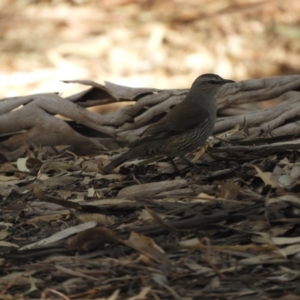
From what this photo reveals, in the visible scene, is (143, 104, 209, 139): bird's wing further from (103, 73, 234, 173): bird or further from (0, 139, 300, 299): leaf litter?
(0, 139, 300, 299): leaf litter

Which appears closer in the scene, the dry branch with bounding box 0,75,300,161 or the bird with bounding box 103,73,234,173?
the bird with bounding box 103,73,234,173

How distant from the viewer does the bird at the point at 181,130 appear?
541 centimetres

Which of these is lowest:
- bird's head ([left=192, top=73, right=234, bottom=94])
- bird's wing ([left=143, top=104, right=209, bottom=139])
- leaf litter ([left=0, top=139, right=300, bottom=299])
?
leaf litter ([left=0, top=139, right=300, bottom=299])

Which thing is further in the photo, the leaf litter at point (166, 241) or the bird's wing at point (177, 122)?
the bird's wing at point (177, 122)

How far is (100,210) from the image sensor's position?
159 inches

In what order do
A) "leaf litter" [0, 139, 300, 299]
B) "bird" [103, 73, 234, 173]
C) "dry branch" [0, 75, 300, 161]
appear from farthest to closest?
"dry branch" [0, 75, 300, 161]
"bird" [103, 73, 234, 173]
"leaf litter" [0, 139, 300, 299]

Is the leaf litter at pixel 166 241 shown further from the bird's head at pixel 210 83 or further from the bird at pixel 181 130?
the bird's head at pixel 210 83

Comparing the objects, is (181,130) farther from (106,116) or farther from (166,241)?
(166,241)

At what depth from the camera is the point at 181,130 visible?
5613mm

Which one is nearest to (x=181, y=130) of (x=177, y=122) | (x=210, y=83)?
(x=177, y=122)

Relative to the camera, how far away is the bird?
5.41 metres

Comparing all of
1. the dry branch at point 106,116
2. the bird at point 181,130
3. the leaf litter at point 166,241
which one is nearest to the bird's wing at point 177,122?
the bird at point 181,130

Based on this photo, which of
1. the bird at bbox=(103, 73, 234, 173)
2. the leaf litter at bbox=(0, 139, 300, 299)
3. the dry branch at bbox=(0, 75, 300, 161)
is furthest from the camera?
the dry branch at bbox=(0, 75, 300, 161)

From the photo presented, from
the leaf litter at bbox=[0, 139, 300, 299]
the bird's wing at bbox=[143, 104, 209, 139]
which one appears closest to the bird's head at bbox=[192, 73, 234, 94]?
the bird's wing at bbox=[143, 104, 209, 139]
